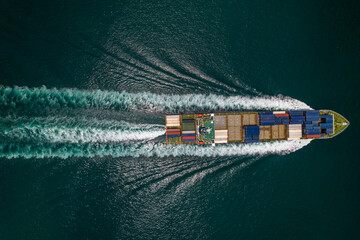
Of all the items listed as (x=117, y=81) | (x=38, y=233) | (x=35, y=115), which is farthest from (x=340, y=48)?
(x=38, y=233)

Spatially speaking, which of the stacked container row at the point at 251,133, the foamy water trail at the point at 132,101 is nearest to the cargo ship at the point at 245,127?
the stacked container row at the point at 251,133

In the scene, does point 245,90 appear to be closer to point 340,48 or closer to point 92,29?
point 340,48

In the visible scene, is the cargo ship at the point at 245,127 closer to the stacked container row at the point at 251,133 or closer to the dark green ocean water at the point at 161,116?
the stacked container row at the point at 251,133

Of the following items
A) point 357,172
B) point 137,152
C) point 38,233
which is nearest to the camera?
point 38,233

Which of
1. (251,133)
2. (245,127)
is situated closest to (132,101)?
(245,127)

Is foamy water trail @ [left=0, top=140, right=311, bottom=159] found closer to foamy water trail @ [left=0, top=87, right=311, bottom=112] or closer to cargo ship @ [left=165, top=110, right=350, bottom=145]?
cargo ship @ [left=165, top=110, right=350, bottom=145]

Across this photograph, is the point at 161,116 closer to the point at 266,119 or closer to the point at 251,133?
the point at 251,133

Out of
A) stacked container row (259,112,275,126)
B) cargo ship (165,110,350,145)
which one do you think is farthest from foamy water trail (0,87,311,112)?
stacked container row (259,112,275,126)
